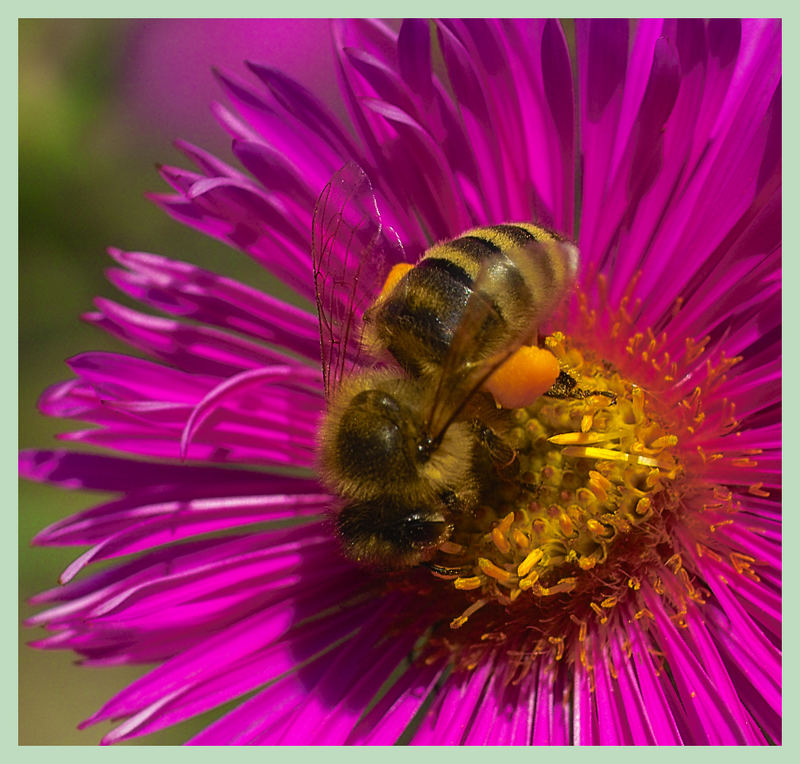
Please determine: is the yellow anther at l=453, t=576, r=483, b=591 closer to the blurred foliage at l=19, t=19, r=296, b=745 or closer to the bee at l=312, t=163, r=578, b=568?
the bee at l=312, t=163, r=578, b=568

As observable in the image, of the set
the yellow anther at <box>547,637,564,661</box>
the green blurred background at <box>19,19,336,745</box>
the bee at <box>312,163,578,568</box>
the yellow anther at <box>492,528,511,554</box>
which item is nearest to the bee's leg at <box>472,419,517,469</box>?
the bee at <box>312,163,578,568</box>

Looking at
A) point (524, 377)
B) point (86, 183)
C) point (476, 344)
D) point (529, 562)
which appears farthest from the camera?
point (86, 183)

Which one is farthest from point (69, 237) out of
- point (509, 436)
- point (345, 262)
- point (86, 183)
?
point (509, 436)

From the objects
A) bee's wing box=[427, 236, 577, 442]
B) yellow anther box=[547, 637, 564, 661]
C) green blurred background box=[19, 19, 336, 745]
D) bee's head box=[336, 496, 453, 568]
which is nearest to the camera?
bee's wing box=[427, 236, 577, 442]

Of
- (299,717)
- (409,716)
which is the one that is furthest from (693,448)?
(299,717)

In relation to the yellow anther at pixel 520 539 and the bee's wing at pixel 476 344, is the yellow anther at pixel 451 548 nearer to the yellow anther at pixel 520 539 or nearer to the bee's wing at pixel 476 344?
the yellow anther at pixel 520 539

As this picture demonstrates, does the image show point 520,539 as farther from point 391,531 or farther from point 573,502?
point 391,531
